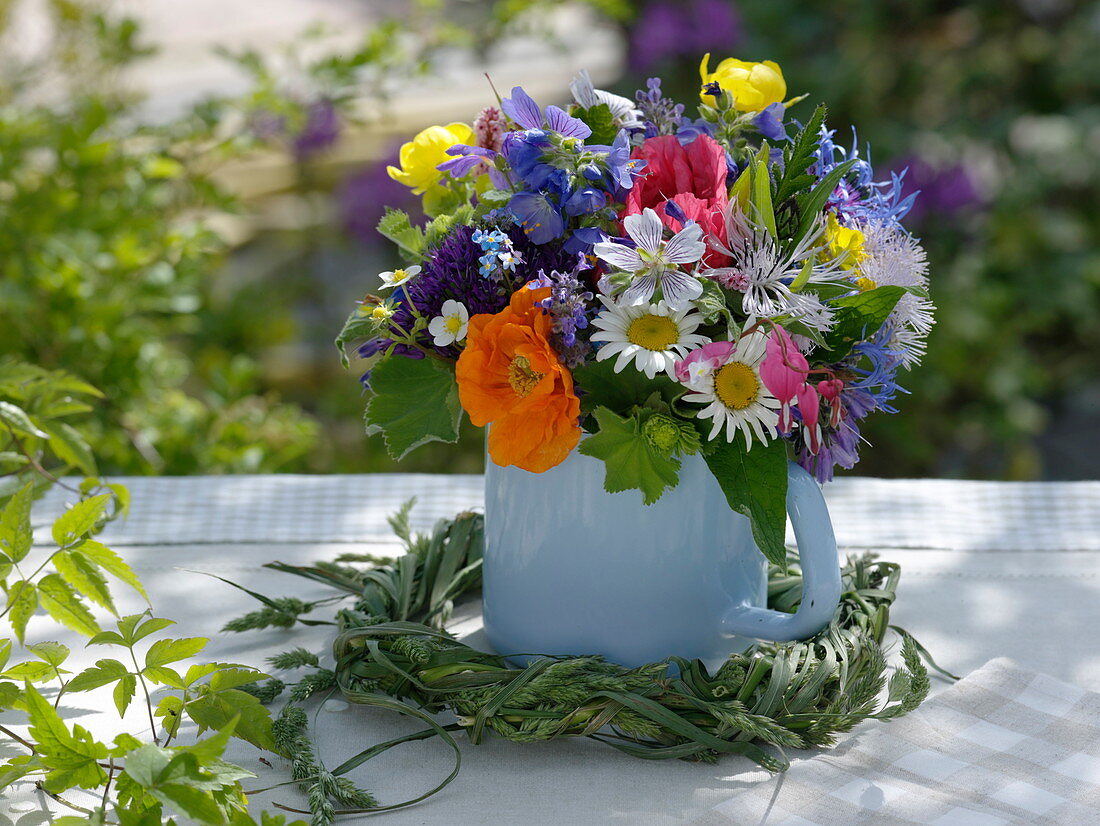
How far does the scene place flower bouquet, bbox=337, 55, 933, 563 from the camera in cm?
65

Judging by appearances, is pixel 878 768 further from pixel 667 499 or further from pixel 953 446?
pixel 953 446

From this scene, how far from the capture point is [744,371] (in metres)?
0.66

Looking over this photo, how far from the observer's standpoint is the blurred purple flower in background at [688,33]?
2.78 m

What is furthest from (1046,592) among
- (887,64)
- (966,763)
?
(887,64)

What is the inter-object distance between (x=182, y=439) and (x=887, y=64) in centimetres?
250

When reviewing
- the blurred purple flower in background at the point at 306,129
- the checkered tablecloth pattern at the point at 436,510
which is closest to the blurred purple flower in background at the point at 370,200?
the blurred purple flower in background at the point at 306,129

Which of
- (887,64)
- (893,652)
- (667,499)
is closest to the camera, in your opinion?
(667,499)

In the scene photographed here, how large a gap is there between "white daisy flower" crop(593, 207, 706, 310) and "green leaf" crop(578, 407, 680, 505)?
0.26ft

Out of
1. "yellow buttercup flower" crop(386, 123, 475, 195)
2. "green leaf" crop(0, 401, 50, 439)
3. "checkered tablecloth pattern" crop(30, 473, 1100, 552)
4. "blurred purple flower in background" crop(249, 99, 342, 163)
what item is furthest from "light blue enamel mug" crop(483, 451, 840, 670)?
"blurred purple flower in background" crop(249, 99, 342, 163)

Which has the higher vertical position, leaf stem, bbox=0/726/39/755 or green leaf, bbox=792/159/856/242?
green leaf, bbox=792/159/856/242

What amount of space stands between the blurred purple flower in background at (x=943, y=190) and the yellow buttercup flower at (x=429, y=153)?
2093 mm

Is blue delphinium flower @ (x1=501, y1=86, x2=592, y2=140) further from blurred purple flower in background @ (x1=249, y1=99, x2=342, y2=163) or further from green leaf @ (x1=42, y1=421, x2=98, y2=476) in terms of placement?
blurred purple flower in background @ (x1=249, y1=99, x2=342, y2=163)

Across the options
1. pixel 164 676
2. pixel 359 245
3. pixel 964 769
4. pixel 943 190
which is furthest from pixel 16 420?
pixel 943 190

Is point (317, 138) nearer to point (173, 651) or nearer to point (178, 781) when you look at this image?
point (173, 651)
